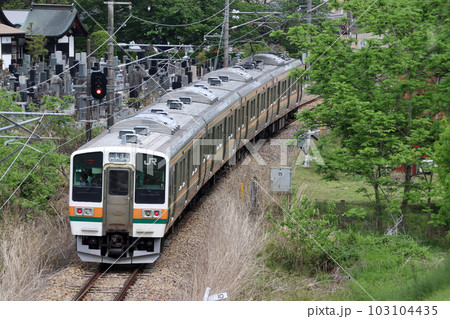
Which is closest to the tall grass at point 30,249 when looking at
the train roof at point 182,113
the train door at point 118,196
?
the train door at point 118,196

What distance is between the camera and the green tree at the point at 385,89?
1748 cm

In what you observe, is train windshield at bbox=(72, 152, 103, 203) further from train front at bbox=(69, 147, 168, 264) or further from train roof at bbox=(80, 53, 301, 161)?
train roof at bbox=(80, 53, 301, 161)

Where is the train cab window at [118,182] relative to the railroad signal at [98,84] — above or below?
below

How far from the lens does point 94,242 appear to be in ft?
47.1

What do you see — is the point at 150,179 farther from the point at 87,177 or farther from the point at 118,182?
the point at 87,177

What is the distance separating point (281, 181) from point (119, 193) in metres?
5.33

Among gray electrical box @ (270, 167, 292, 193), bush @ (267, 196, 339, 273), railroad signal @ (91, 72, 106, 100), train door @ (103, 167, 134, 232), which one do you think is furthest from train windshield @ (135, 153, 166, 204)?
railroad signal @ (91, 72, 106, 100)

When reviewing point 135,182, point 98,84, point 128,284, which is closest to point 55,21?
point 98,84

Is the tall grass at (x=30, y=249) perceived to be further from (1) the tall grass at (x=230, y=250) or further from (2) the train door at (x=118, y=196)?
(1) the tall grass at (x=230, y=250)

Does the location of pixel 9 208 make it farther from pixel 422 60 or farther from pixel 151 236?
pixel 422 60

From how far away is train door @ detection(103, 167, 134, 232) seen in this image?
14.1 meters

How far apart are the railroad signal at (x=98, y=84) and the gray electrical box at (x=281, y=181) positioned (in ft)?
15.9

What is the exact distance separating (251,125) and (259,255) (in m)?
9.21

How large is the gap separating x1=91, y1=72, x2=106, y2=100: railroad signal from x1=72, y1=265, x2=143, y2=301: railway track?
631cm
